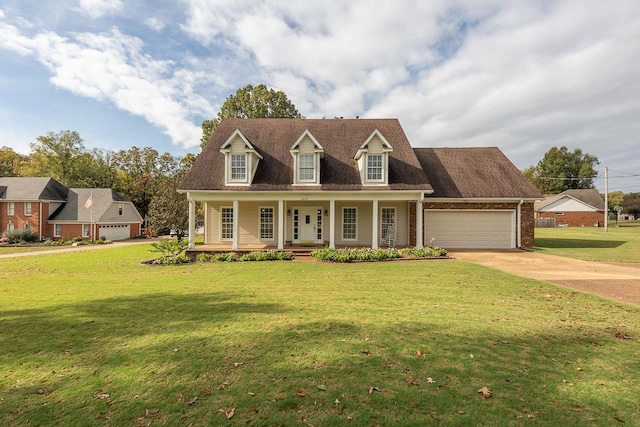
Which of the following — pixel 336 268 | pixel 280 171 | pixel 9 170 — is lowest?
pixel 336 268

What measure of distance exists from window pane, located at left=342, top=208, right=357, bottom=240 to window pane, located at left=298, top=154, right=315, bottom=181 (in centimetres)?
336

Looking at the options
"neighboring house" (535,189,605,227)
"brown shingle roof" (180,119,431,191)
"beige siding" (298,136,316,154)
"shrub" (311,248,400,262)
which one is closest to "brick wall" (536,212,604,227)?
"neighboring house" (535,189,605,227)

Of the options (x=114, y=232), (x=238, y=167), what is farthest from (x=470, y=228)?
(x=114, y=232)

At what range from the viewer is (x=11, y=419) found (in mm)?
3221

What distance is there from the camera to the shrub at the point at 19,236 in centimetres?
3138

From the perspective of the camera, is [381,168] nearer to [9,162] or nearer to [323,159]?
[323,159]

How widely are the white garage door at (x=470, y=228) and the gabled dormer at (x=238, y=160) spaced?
11.0 metres

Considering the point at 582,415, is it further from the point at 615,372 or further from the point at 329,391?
the point at 329,391

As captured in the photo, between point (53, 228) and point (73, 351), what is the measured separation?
40306mm

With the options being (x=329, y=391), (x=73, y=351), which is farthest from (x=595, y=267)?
(x=73, y=351)

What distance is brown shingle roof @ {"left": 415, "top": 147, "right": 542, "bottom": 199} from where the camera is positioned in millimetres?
19266

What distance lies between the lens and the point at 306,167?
18281mm

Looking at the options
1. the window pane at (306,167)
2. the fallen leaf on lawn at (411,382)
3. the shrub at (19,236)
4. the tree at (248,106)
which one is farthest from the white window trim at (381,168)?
the shrub at (19,236)

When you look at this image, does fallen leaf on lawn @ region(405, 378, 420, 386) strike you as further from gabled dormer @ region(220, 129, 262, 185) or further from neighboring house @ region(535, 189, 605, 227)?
neighboring house @ region(535, 189, 605, 227)
